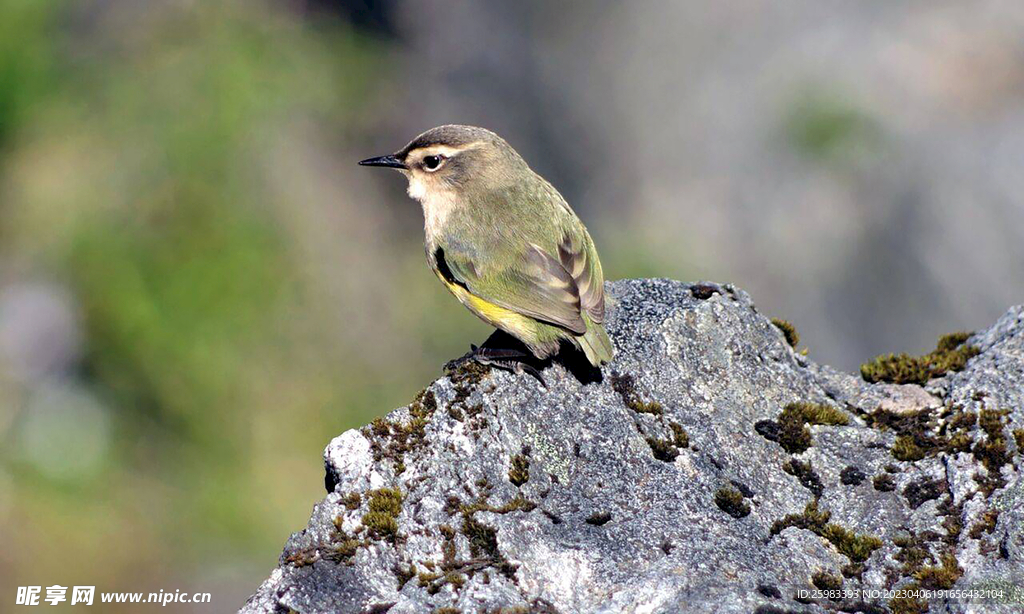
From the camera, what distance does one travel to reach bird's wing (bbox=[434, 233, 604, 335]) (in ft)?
22.3

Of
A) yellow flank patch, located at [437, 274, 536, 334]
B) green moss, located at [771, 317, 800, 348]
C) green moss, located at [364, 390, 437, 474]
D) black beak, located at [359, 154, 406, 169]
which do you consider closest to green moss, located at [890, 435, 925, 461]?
green moss, located at [771, 317, 800, 348]

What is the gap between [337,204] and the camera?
14.9 m

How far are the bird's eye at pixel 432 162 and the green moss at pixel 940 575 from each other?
13.7 ft

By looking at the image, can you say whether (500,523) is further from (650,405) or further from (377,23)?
(377,23)

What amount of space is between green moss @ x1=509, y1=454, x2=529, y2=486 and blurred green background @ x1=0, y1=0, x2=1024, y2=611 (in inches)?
241

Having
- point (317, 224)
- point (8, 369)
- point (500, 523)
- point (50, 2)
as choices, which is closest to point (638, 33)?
point (317, 224)

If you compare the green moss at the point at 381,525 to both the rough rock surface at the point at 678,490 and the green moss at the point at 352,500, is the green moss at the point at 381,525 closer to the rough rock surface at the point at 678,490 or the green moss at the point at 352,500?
the rough rock surface at the point at 678,490

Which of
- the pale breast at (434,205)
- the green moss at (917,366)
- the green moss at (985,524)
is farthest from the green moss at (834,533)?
the pale breast at (434,205)

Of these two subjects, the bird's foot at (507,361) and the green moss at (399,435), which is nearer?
the green moss at (399,435)

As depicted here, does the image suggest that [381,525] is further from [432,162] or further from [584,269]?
[432,162]

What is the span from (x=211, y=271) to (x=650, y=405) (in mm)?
7356

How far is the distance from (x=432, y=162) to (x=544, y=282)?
141 centimetres

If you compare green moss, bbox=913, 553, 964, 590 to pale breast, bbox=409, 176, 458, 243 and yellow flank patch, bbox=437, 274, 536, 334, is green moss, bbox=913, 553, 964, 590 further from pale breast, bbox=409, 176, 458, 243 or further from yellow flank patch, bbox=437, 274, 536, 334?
pale breast, bbox=409, 176, 458, 243

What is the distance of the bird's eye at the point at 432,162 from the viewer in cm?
775
